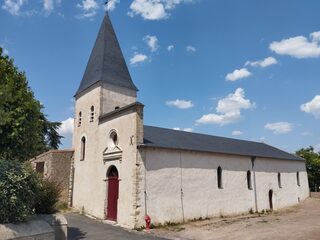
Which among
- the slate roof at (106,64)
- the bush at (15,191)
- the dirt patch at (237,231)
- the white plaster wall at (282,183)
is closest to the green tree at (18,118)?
the bush at (15,191)

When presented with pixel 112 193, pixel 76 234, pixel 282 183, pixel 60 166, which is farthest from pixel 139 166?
pixel 282 183

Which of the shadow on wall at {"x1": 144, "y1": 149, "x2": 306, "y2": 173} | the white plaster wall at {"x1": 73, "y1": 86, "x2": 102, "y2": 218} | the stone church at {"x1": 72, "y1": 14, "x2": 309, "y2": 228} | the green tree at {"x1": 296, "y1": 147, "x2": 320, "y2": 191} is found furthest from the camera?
the green tree at {"x1": 296, "y1": 147, "x2": 320, "y2": 191}

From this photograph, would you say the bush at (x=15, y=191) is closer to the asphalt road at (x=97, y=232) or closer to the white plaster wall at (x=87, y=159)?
the asphalt road at (x=97, y=232)

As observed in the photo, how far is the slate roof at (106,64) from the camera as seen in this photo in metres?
21.4

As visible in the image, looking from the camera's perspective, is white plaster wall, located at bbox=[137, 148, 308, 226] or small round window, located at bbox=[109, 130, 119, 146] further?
small round window, located at bbox=[109, 130, 119, 146]

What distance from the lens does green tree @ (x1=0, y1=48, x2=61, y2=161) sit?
10797mm

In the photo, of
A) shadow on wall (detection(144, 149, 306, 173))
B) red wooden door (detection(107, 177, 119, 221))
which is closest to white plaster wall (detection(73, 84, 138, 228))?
red wooden door (detection(107, 177, 119, 221))

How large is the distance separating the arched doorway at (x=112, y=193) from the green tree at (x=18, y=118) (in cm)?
665

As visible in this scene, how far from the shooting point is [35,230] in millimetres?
9234

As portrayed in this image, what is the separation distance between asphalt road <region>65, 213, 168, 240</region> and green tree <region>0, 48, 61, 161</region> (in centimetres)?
427

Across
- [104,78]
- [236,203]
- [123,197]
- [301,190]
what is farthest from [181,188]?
[301,190]

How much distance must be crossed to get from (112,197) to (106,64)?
30.5 ft

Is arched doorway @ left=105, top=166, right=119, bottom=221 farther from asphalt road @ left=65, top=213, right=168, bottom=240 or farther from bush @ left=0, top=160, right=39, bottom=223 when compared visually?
bush @ left=0, top=160, right=39, bottom=223

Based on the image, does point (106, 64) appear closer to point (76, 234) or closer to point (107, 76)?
point (107, 76)
